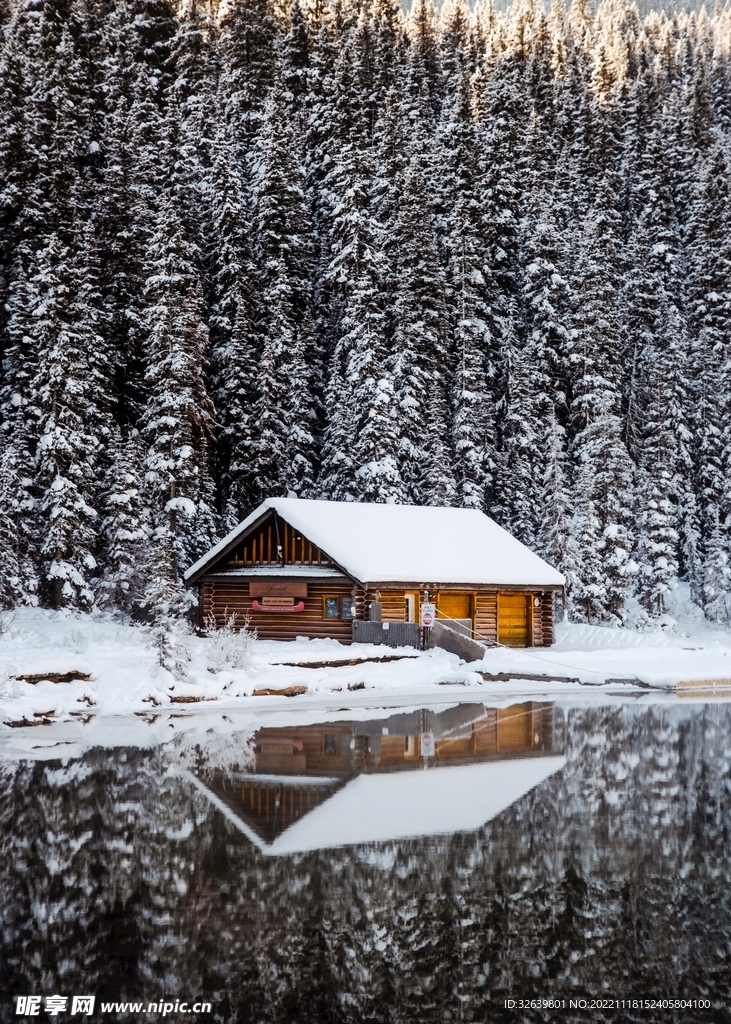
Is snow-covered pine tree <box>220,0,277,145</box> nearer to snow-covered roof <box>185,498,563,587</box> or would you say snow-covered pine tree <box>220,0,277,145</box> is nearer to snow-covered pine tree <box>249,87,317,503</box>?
snow-covered pine tree <box>249,87,317,503</box>

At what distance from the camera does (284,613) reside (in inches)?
1352

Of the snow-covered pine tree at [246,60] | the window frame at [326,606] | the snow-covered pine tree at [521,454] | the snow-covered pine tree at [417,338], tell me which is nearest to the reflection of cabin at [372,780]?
the window frame at [326,606]

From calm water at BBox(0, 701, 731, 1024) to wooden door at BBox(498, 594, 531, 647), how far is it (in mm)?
21949

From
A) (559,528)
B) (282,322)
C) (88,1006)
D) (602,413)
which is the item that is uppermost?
(282,322)

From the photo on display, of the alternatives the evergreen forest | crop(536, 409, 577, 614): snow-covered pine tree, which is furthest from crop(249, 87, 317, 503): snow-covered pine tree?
crop(536, 409, 577, 614): snow-covered pine tree

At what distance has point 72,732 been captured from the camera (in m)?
17.2

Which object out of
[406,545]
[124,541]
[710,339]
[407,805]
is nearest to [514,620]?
[406,545]

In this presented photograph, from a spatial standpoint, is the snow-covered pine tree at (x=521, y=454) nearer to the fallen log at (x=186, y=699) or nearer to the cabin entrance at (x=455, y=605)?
the cabin entrance at (x=455, y=605)

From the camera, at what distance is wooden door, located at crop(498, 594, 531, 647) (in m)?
37.3

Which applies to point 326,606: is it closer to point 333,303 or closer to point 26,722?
point 26,722

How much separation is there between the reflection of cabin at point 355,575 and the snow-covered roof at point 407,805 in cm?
1861

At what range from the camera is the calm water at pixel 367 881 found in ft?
19.9

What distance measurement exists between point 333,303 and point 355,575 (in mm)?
26401

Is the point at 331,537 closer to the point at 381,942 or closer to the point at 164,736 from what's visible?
the point at 164,736
